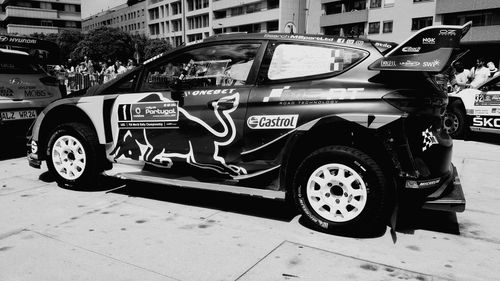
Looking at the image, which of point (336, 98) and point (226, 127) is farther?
point (226, 127)

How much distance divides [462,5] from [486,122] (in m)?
31.4

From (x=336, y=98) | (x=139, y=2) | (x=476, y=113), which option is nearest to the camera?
(x=336, y=98)

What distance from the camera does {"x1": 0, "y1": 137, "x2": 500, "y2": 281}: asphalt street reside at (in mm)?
2885

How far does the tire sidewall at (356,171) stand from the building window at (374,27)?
42066 mm

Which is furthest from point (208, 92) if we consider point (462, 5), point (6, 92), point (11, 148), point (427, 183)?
point (462, 5)

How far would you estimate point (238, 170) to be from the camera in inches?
149

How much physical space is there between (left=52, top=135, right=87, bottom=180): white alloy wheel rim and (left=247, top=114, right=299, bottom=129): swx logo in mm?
2133

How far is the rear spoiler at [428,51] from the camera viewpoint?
309 cm

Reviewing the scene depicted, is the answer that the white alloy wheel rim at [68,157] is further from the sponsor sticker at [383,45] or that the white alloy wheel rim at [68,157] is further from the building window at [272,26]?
the building window at [272,26]

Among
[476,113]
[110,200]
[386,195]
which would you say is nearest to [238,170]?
[386,195]

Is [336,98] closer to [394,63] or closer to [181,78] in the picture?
[394,63]

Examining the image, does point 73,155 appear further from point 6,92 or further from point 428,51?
point 428,51

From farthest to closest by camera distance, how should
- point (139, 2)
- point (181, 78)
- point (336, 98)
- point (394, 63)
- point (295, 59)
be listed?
point (139, 2), point (181, 78), point (295, 59), point (336, 98), point (394, 63)

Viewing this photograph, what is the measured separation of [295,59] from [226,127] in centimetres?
87
